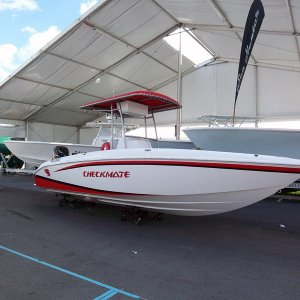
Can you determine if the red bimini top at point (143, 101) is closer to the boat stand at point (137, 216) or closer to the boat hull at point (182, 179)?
the boat hull at point (182, 179)

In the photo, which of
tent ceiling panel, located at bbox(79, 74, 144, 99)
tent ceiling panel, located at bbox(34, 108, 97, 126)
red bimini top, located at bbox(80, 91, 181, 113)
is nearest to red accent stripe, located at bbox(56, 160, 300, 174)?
red bimini top, located at bbox(80, 91, 181, 113)

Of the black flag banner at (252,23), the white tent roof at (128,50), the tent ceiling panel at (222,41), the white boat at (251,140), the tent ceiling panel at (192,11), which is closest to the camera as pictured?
the black flag banner at (252,23)

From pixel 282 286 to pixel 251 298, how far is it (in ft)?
1.30

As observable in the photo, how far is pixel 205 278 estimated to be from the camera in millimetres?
2904

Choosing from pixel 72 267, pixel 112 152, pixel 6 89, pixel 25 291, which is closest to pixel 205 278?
pixel 72 267

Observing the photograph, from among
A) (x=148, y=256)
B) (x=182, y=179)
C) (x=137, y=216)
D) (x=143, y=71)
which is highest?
(x=143, y=71)

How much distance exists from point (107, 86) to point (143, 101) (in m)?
11.1

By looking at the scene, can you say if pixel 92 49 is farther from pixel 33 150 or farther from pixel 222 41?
pixel 222 41

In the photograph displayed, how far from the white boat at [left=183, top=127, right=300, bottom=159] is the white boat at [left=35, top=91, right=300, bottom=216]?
2.78m

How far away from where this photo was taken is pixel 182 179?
3.93m

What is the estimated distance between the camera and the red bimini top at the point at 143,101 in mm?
5070

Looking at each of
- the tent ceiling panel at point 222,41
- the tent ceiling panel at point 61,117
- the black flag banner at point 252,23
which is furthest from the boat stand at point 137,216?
the tent ceiling panel at point 61,117

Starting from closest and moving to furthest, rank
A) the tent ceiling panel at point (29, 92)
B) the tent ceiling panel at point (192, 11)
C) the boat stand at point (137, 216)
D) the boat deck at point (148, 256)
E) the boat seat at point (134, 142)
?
1. the boat deck at point (148, 256)
2. the boat stand at point (137, 216)
3. the boat seat at point (134, 142)
4. the tent ceiling panel at point (192, 11)
5. the tent ceiling panel at point (29, 92)

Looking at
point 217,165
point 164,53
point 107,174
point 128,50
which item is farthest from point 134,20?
point 217,165
